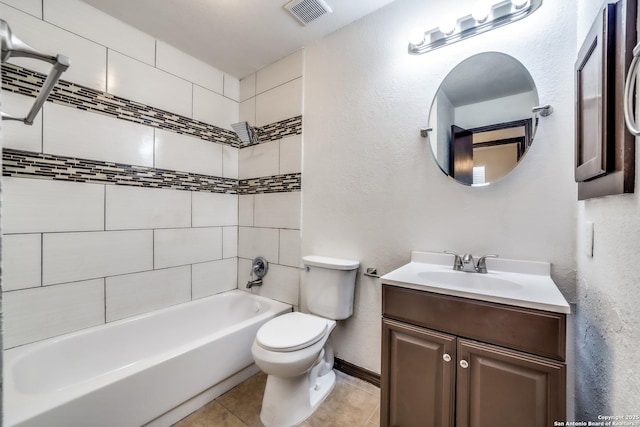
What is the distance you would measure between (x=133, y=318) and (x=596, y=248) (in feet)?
8.25

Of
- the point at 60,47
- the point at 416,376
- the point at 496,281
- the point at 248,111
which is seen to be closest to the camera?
the point at 416,376

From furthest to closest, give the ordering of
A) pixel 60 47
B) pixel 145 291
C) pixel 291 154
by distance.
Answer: pixel 291 154 → pixel 145 291 → pixel 60 47

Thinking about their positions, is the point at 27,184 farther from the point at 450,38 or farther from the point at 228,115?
the point at 450,38

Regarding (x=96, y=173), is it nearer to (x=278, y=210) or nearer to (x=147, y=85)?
(x=147, y=85)

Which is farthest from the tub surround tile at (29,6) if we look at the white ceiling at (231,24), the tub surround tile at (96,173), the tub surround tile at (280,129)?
the tub surround tile at (280,129)

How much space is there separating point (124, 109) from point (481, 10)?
2.22 meters

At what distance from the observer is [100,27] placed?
72.4 inches

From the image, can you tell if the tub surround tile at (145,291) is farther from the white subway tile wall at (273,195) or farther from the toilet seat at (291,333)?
the toilet seat at (291,333)

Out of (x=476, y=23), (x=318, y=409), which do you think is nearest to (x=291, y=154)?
(x=476, y=23)

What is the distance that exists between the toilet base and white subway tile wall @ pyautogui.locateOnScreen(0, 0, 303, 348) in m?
0.73

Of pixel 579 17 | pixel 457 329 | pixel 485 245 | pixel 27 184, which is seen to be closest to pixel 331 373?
pixel 457 329

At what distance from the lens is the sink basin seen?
1.33m

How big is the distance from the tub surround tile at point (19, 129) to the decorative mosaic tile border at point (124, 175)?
41mm

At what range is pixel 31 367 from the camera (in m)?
1.51
